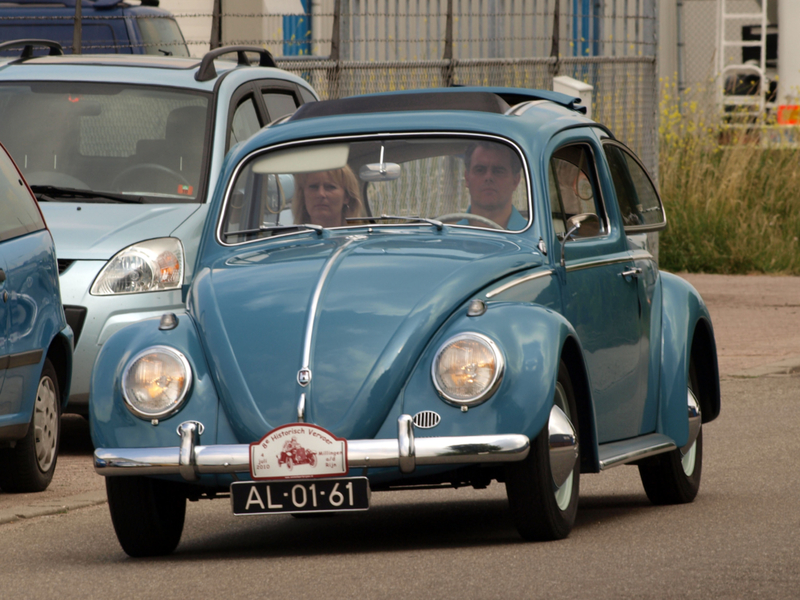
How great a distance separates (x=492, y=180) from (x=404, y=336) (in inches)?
50.5

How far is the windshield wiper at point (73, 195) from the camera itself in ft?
30.9

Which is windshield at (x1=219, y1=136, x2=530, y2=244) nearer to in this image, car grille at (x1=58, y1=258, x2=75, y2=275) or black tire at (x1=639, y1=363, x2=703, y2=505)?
black tire at (x1=639, y1=363, x2=703, y2=505)

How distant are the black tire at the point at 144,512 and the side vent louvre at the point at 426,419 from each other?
1.05 metres

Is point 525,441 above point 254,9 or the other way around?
the other way around

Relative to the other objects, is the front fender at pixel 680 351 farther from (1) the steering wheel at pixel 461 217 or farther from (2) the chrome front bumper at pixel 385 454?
(2) the chrome front bumper at pixel 385 454

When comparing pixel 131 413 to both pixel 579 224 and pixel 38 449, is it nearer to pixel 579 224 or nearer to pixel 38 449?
pixel 579 224

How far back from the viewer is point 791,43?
26625 millimetres

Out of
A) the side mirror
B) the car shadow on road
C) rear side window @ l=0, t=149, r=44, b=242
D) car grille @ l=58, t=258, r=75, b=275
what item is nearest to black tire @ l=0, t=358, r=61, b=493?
rear side window @ l=0, t=149, r=44, b=242

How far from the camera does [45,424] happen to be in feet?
26.7

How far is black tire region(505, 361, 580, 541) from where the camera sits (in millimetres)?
5605

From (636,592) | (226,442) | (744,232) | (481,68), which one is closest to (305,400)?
(226,442)

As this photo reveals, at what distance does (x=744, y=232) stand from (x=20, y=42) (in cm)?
1189

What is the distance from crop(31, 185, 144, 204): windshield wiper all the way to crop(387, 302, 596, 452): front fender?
4.20 m

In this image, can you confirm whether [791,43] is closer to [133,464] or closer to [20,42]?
[20,42]
